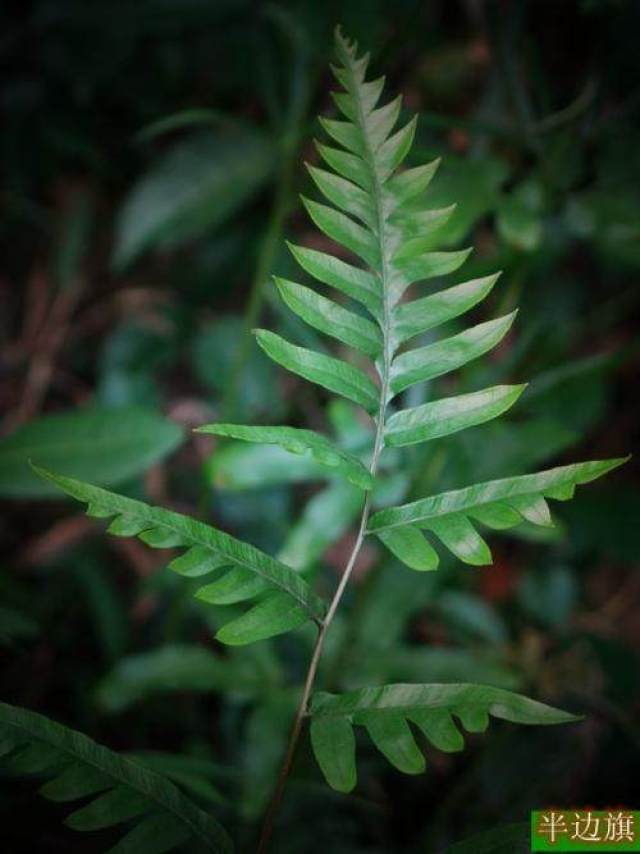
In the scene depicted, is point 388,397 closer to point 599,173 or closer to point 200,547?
point 200,547

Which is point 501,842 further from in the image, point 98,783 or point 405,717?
point 98,783

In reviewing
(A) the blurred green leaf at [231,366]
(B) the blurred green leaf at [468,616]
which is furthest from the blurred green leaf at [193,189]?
(B) the blurred green leaf at [468,616]

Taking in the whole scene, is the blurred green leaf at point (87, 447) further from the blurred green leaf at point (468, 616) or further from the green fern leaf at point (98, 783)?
the blurred green leaf at point (468, 616)

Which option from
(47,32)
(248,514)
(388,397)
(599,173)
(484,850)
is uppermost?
(47,32)

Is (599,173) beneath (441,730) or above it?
above

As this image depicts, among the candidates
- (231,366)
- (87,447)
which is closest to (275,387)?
(231,366)

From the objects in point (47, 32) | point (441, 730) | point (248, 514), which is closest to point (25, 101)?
point (47, 32)

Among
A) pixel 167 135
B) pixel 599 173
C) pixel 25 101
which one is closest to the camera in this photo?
pixel 599 173
